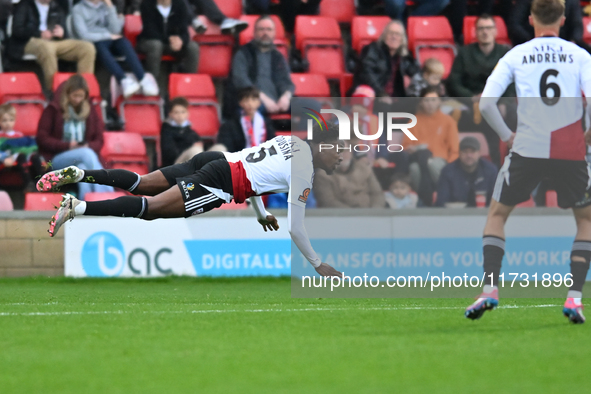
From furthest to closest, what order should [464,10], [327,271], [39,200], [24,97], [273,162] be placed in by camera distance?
[464,10] < [24,97] < [39,200] < [273,162] < [327,271]

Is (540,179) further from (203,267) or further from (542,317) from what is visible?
(203,267)

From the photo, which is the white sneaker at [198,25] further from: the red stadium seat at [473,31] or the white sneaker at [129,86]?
the red stadium seat at [473,31]

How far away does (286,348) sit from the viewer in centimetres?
437

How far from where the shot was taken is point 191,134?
36.7ft

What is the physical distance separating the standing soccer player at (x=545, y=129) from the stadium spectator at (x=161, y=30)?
7531 mm

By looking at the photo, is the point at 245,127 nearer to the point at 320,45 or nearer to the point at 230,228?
the point at 230,228

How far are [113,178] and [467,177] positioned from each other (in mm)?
4351

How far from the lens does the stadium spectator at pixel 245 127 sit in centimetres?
1126

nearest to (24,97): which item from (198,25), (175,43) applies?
(175,43)

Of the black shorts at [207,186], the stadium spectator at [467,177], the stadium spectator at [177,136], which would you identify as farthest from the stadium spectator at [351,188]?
the black shorts at [207,186]

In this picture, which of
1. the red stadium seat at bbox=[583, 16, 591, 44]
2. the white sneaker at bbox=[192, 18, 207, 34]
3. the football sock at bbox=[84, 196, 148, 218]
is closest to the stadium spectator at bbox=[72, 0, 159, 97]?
the white sneaker at bbox=[192, 18, 207, 34]

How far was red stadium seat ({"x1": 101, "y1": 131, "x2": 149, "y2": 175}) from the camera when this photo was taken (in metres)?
11.2

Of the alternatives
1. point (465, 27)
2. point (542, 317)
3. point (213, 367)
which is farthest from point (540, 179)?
point (465, 27)

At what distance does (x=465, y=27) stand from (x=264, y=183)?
770cm
